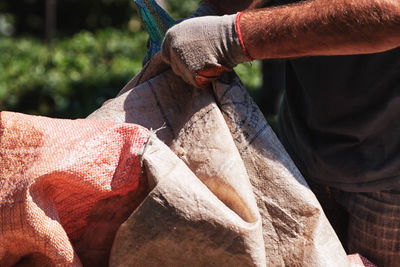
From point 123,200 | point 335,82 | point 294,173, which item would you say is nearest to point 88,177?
point 123,200

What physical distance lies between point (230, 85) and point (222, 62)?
0.09 meters

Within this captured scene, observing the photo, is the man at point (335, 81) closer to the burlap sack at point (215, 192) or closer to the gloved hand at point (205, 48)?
the gloved hand at point (205, 48)

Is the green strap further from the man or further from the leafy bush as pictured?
the leafy bush

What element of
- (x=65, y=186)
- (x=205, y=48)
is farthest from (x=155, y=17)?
(x=65, y=186)

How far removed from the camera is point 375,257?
90.4 inches

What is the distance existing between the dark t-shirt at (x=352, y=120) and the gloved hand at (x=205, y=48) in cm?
50

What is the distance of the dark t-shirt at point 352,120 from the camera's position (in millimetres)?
2211

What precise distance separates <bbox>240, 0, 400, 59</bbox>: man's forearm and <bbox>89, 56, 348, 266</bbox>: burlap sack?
0.68 ft

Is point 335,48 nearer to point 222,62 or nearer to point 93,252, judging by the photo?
point 222,62

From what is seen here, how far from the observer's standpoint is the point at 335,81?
2.31 m

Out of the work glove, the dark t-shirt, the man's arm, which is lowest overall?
the dark t-shirt

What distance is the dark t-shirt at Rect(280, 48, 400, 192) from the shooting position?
7.25 ft

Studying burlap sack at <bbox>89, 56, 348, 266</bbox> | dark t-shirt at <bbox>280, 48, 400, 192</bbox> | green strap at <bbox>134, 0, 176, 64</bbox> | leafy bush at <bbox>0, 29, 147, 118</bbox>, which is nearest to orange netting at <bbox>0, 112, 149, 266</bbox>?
burlap sack at <bbox>89, 56, 348, 266</bbox>

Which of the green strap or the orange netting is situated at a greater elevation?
the green strap
